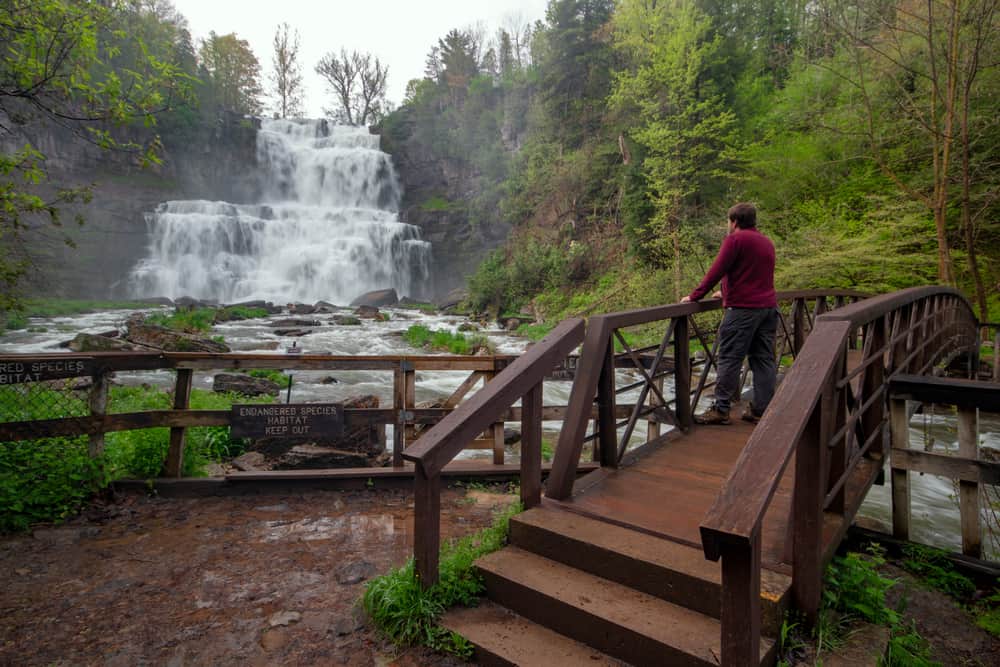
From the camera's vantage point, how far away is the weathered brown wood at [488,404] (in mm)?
2834

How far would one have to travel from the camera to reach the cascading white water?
1353 inches

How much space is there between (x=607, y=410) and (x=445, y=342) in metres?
14.0

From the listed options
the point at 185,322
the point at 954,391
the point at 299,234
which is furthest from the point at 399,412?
the point at 299,234

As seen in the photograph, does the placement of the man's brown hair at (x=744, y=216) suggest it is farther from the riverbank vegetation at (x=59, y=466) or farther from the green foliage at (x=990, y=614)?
the riverbank vegetation at (x=59, y=466)

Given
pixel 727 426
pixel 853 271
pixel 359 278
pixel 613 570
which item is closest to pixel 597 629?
pixel 613 570

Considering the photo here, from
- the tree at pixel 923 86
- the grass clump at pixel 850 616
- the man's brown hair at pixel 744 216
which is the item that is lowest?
the grass clump at pixel 850 616

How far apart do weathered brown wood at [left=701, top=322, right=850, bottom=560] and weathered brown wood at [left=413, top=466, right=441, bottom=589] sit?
4.87ft

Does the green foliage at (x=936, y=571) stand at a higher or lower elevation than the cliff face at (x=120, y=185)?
lower

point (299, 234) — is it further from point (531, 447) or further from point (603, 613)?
point (603, 613)

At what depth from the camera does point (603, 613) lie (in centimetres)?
256

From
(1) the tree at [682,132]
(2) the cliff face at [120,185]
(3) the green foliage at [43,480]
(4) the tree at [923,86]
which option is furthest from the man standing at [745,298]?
(2) the cliff face at [120,185]

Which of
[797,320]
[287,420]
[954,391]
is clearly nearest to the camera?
[954,391]

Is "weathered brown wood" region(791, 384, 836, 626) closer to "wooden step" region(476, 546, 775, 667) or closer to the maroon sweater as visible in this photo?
"wooden step" region(476, 546, 775, 667)

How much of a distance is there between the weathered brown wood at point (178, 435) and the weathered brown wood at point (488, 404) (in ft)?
11.0
